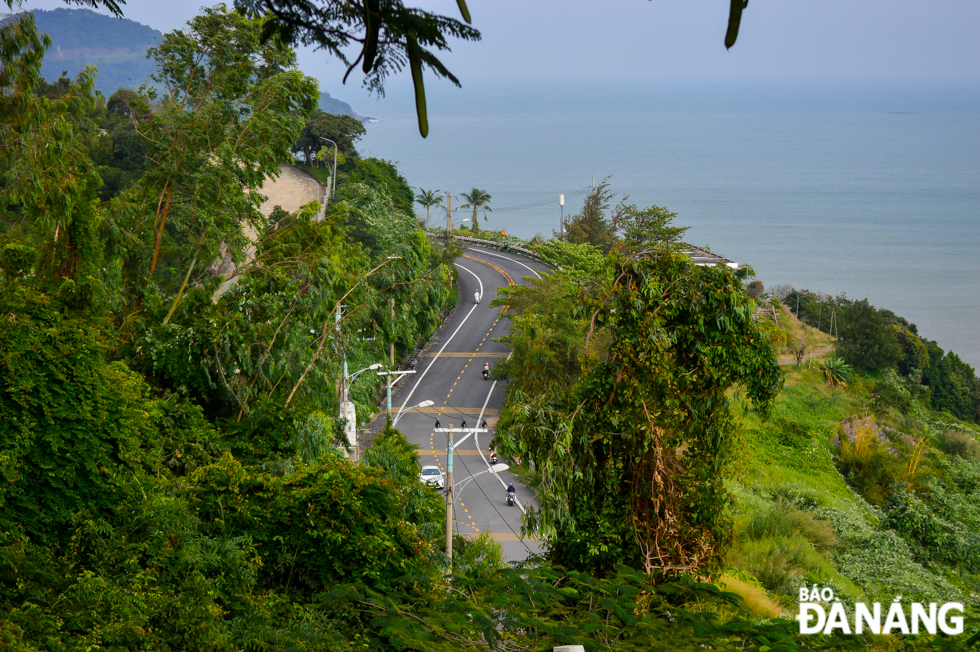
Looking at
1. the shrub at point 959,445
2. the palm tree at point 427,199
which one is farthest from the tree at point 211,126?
the palm tree at point 427,199

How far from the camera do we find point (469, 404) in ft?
113

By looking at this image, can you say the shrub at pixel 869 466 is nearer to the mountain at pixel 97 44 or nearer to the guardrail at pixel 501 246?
the guardrail at pixel 501 246

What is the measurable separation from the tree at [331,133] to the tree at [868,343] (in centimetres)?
3687

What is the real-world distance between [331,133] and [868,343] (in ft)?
129

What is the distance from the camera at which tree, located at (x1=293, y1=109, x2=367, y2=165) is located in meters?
54.3

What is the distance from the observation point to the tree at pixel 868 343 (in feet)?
157

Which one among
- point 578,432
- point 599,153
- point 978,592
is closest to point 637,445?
point 578,432

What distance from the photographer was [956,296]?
77.2m

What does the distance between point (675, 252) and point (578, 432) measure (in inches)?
116

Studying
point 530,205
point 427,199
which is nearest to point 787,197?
point 530,205

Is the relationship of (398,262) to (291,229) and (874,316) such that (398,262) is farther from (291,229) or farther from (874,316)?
(874,316)

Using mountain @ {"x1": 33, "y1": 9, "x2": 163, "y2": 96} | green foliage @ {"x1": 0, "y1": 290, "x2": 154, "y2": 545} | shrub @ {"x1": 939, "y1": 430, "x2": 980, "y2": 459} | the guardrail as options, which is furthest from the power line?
green foliage @ {"x1": 0, "y1": 290, "x2": 154, "y2": 545}

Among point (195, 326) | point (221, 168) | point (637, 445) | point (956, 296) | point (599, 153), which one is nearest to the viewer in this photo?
point (637, 445)

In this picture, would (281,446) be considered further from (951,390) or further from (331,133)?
(951,390)
